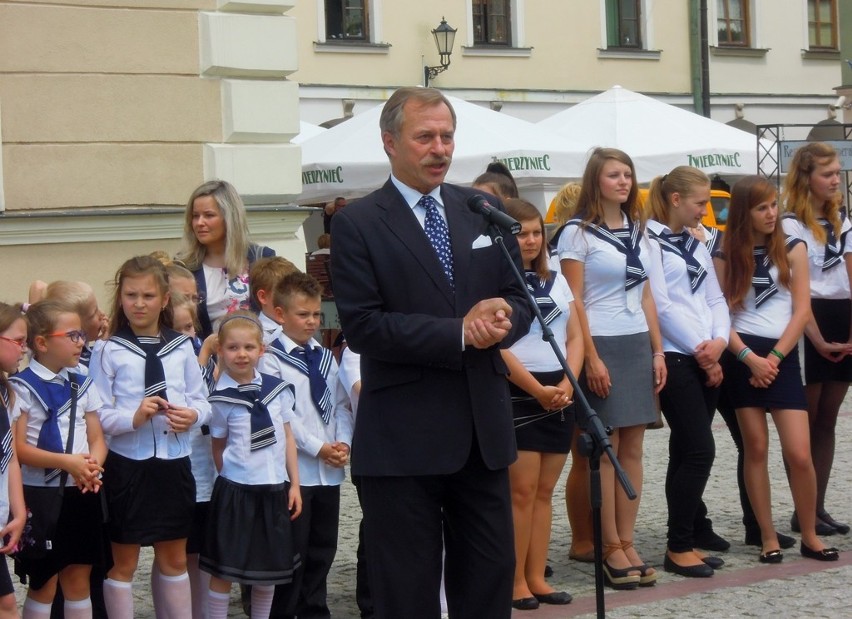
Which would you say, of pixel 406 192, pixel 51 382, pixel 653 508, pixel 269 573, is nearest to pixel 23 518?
pixel 51 382

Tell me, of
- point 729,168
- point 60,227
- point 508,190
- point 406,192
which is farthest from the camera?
point 729,168

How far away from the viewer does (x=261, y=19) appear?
10.0 metres

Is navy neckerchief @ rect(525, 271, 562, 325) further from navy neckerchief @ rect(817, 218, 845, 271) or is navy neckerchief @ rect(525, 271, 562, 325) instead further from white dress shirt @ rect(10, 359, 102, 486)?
white dress shirt @ rect(10, 359, 102, 486)

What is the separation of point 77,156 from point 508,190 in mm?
3655

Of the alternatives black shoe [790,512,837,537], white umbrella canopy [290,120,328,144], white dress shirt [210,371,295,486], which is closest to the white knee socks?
white dress shirt [210,371,295,486]

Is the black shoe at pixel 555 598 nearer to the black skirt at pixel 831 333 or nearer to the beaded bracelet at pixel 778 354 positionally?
the beaded bracelet at pixel 778 354

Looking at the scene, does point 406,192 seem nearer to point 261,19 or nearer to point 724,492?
point 724,492

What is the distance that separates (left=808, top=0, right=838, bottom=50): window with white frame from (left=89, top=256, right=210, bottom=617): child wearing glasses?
2706cm

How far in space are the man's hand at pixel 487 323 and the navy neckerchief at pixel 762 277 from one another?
3.46m

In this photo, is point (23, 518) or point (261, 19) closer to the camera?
point (23, 518)

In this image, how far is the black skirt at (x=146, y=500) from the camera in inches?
217

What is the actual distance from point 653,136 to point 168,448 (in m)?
11.1

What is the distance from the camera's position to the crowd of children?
210 inches

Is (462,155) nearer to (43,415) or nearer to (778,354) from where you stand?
(778,354)
